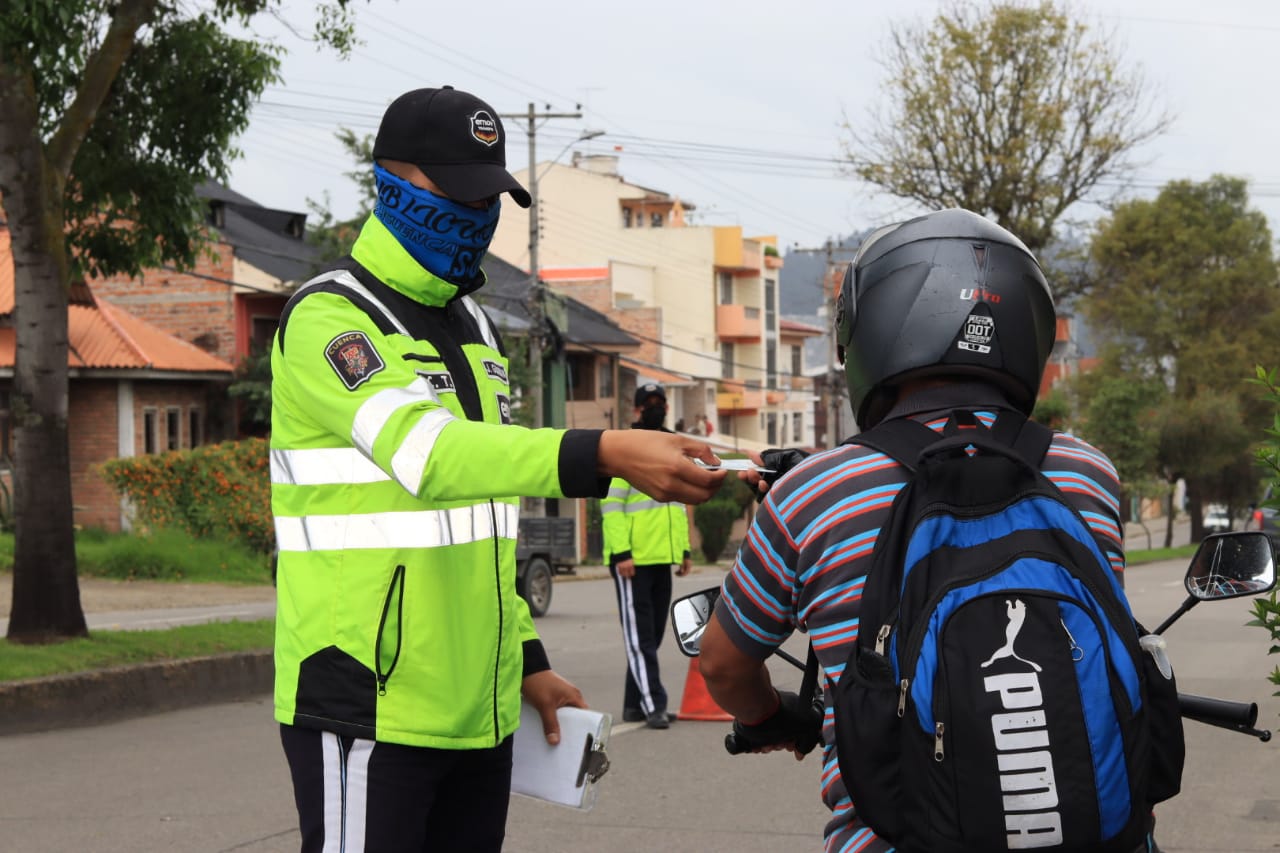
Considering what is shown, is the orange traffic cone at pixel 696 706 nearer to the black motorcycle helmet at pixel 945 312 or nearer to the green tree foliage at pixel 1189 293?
the black motorcycle helmet at pixel 945 312

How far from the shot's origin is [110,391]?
30.7m

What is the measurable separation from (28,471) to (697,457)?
9.64m

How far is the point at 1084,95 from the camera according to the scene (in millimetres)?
39812

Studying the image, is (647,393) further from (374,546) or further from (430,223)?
(374,546)

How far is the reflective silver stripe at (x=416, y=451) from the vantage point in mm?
2580

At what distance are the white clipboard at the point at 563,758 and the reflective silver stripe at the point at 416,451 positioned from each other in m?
0.83

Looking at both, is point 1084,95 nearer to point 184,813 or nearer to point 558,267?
point 558,267

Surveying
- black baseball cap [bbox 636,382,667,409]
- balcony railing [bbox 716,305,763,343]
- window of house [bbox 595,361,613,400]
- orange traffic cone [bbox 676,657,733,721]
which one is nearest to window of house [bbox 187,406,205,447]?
window of house [bbox 595,361,613,400]

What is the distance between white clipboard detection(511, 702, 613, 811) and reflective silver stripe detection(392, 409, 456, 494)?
828 mm

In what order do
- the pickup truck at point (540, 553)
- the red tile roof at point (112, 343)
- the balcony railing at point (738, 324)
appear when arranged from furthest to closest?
the balcony railing at point (738, 324) → the red tile roof at point (112, 343) → the pickup truck at point (540, 553)

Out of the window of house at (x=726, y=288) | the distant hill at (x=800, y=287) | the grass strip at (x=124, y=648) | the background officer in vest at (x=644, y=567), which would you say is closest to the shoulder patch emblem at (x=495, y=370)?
the background officer in vest at (x=644, y=567)

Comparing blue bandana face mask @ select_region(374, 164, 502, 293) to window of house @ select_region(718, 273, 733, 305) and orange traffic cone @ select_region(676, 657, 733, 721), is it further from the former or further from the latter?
window of house @ select_region(718, 273, 733, 305)

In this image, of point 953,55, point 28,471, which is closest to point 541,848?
point 28,471

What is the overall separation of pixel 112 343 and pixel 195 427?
362cm
